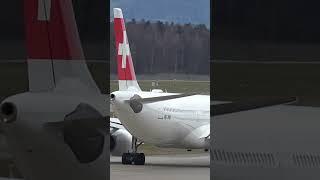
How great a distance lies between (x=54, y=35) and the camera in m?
2.46

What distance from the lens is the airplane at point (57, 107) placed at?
7.97 ft

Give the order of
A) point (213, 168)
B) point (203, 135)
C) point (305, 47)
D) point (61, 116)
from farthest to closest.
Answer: point (203, 135) < point (61, 116) < point (213, 168) < point (305, 47)

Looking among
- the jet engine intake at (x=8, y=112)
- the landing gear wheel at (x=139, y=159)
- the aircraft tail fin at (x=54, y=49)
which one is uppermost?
the aircraft tail fin at (x=54, y=49)

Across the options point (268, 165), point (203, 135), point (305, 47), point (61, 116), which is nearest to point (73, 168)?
point (61, 116)

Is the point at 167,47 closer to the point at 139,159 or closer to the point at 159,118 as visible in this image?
the point at 159,118

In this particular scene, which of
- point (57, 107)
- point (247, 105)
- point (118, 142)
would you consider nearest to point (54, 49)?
point (57, 107)

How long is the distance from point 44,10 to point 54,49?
131 millimetres

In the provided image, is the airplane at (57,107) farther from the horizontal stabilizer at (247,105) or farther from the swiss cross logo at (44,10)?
the horizontal stabilizer at (247,105)

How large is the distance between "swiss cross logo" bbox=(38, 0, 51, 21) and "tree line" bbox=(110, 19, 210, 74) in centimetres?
26

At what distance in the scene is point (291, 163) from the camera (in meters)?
2.11

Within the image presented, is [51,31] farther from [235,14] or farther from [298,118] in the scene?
[298,118]

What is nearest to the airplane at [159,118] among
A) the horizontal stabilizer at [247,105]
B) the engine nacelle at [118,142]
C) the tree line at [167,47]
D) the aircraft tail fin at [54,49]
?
the engine nacelle at [118,142]

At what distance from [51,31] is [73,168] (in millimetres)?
447

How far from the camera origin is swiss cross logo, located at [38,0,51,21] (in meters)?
2.46
